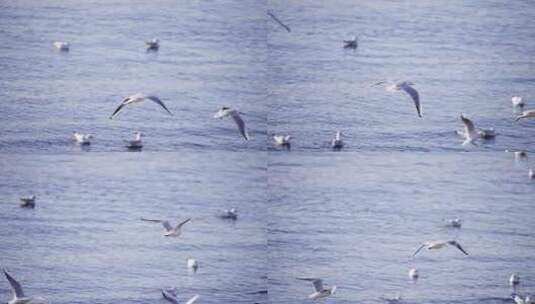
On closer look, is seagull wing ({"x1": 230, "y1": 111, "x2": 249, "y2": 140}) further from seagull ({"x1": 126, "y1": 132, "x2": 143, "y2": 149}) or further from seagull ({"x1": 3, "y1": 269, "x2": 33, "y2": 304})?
seagull ({"x1": 3, "y1": 269, "x2": 33, "y2": 304})

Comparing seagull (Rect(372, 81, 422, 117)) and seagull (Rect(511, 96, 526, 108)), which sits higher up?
seagull (Rect(372, 81, 422, 117))

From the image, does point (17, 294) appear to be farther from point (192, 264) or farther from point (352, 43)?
point (352, 43)

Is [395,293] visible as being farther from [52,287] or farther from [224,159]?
[52,287]

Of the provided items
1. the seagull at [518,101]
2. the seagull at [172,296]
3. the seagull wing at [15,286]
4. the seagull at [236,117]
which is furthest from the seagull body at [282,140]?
the seagull wing at [15,286]

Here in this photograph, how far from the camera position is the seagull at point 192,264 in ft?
12.4

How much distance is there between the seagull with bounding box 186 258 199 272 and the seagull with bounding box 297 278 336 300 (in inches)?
13.8

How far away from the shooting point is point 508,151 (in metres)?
3.80

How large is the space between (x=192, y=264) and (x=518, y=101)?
1.18 meters

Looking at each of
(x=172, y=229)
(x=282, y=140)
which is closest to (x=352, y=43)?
(x=282, y=140)

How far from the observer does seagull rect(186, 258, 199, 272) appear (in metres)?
3.77

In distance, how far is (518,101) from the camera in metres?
3.78

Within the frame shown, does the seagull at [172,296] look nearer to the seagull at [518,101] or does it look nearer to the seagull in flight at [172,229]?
the seagull in flight at [172,229]

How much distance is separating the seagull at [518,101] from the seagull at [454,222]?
417 millimetres

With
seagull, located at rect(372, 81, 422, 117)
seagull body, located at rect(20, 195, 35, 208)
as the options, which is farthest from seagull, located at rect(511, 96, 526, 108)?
seagull body, located at rect(20, 195, 35, 208)
